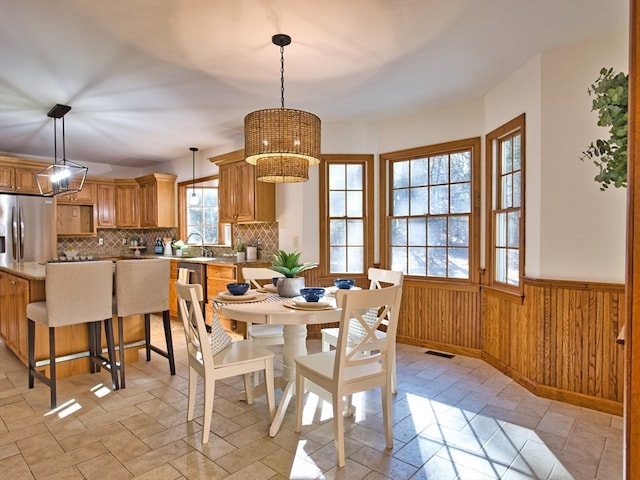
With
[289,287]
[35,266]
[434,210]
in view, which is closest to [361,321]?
[289,287]

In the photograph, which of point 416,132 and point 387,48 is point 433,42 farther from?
point 416,132

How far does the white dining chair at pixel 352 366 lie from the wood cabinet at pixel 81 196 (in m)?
6.09

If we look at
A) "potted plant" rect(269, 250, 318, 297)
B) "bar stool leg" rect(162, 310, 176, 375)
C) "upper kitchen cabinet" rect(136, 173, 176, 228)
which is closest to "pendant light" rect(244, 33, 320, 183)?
"potted plant" rect(269, 250, 318, 297)

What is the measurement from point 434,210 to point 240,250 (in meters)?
2.66

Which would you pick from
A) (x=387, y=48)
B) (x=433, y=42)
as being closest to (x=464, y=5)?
(x=433, y=42)

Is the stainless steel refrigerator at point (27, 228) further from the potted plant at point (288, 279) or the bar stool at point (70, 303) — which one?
the potted plant at point (288, 279)

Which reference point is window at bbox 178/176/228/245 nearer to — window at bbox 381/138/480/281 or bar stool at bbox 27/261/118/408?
window at bbox 381/138/480/281

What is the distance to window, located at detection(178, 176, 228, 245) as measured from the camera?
6.27 meters

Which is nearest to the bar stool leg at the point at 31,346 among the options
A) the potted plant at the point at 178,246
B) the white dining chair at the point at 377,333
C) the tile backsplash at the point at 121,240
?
the white dining chair at the point at 377,333

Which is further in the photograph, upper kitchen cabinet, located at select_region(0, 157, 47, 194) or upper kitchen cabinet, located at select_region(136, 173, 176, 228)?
upper kitchen cabinet, located at select_region(136, 173, 176, 228)

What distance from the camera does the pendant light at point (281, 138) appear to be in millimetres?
2670

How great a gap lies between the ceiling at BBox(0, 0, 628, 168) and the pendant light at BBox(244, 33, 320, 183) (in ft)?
1.16

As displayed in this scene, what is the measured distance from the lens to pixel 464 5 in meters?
2.33

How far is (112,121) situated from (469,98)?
Result: 3994mm
